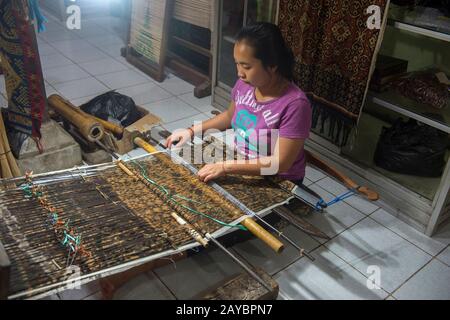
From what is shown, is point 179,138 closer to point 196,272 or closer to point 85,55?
point 196,272

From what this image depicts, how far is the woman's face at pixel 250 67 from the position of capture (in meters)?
1.76

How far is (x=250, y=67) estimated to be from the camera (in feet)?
5.88

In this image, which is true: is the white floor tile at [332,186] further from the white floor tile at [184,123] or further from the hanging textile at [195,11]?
the hanging textile at [195,11]

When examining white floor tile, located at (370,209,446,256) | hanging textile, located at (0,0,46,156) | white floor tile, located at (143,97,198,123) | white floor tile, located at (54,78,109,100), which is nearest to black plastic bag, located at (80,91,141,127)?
white floor tile, located at (143,97,198,123)

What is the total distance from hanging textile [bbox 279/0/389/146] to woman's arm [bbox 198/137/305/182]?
0.77 meters

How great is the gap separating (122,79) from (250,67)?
2.47 m

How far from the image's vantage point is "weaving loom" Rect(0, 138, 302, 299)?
1.44 m

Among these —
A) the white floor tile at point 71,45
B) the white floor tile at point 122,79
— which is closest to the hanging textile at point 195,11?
the white floor tile at point 122,79

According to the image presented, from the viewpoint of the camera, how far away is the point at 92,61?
431 centimetres

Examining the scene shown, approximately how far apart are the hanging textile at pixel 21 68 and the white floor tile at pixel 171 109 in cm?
107

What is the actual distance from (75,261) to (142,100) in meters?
2.34

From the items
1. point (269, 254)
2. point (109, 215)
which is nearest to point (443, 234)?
point (269, 254)

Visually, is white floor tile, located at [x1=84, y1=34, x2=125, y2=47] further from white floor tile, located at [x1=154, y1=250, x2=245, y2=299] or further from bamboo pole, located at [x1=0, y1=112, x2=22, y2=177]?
white floor tile, located at [x1=154, y1=250, x2=245, y2=299]
